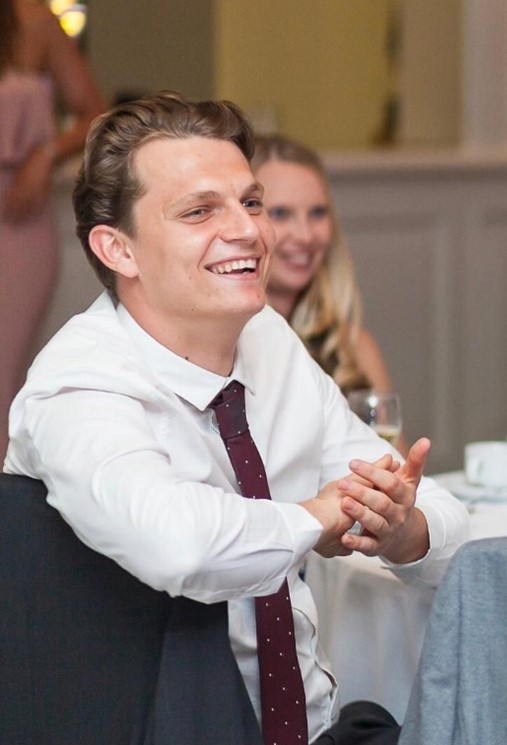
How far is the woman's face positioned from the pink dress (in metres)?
0.57

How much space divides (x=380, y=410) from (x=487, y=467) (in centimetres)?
20

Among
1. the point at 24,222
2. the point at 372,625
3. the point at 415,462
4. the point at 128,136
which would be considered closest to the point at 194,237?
the point at 128,136

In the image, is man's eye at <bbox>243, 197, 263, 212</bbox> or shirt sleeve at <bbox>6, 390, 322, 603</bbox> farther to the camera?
man's eye at <bbox>243, 197, 263, 212</bbox>

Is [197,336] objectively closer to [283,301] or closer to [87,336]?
[87,336]

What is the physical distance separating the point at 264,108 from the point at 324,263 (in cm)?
386

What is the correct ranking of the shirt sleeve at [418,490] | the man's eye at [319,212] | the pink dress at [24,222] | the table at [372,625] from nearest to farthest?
the shirt sleeve at [418,490] → the table at [372,625] → the man's eye at [319,212] → the pink dress at [24,222]

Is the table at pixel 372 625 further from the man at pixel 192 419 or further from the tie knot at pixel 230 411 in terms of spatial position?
the tie knot at pixel 230 411

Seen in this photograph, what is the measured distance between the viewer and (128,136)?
1.59 meters

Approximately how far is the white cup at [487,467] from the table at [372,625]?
21 centimetres

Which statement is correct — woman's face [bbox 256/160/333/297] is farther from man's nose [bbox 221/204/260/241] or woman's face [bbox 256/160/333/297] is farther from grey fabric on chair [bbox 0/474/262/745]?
grey fabric on chair [bbox 0/474/262/745]

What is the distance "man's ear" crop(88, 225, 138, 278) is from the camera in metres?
1.60

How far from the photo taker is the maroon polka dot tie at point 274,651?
5.13 feet

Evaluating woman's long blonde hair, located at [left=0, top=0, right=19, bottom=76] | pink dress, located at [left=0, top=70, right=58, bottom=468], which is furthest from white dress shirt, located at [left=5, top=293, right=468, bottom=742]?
woman's long blonde hair, located at [left=0, top=0, right=19, bottom=76]

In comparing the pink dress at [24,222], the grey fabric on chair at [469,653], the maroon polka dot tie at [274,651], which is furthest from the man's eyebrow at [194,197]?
the pink dress at [24,222]
